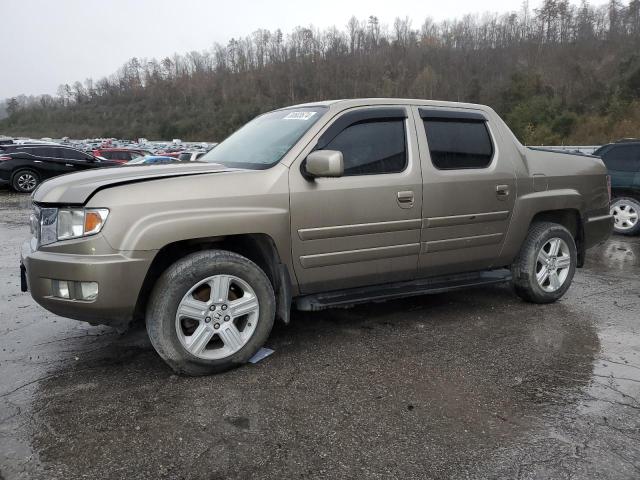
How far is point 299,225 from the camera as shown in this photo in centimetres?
354

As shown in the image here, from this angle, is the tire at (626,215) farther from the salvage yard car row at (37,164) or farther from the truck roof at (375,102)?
the salvage yard car row at (37,164)

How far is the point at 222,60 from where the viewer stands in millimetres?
118500

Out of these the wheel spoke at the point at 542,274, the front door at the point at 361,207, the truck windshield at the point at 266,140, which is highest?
the truck windshield at the point at 266,140

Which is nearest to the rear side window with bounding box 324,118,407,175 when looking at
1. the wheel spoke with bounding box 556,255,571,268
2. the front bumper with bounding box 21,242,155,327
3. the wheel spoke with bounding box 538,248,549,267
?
Result: the front bumper with bounding box 21,242,155,327

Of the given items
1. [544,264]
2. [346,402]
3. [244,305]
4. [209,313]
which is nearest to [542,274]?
[544,264]

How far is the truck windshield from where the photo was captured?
147 inches

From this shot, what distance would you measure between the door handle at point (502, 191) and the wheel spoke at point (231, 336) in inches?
98.5

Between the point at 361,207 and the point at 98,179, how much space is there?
1.76 meters

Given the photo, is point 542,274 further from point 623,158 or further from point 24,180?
point 24,180

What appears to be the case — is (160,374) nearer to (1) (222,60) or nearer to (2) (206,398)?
(2) (206,398)

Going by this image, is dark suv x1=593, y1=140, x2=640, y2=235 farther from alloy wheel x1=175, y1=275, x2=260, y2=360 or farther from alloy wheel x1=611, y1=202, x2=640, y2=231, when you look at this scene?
alloy wheel x1=175, y1=275, x2=260, y2=360

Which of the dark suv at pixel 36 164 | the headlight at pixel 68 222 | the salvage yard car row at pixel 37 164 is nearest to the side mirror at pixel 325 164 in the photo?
the headlight at pixel 68 222

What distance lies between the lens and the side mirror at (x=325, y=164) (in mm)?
3373

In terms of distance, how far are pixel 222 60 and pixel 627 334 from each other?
124247mm
